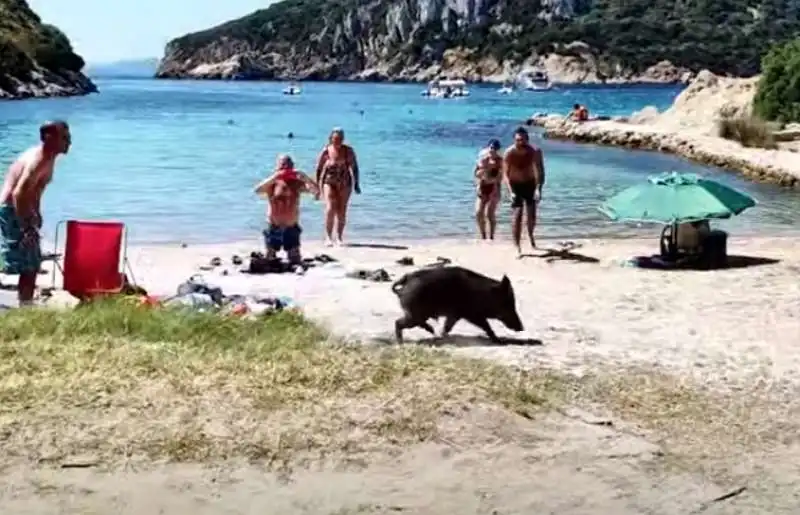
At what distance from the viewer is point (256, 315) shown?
32.7 feet

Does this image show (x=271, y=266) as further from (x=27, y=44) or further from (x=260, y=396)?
(x=27, y=44)

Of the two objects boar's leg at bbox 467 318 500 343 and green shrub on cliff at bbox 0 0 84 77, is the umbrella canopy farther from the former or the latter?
green shrub on cliff at bbox 0 0 84 77

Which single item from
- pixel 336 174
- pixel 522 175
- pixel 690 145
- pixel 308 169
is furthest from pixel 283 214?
pixel 690 145

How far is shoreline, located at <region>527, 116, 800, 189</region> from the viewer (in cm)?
3417

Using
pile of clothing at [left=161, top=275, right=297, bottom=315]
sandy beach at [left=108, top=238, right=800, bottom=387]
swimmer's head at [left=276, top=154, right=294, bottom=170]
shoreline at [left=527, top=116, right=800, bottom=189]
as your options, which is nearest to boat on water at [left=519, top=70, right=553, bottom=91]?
shoreline at [left=527, top=116, right=800, bottom=189]

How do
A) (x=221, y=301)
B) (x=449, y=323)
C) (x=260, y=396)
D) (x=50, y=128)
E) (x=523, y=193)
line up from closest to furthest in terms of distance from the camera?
1. (x=260, y=396)
2. (x=449, y=323)
3. (x=50, y=128)
4. (x=221, y=301)
5. (x=523, y=193)

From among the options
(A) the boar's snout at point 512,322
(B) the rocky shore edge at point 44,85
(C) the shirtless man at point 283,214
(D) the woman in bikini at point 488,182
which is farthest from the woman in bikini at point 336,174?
(B) the rocky shore edge at point 44,85

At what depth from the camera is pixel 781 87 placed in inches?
1855

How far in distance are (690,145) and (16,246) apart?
1415 inches

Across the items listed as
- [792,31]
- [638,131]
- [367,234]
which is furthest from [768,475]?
[792,31]

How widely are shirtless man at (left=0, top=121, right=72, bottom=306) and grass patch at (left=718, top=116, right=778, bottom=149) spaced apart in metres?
32.7

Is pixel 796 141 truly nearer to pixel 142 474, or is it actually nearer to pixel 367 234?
pixel 367 234

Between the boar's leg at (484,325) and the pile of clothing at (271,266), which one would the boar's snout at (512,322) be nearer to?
the boar's leg at (484,325)

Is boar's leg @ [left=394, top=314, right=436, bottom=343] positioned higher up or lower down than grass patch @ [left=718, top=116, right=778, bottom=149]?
higher up
